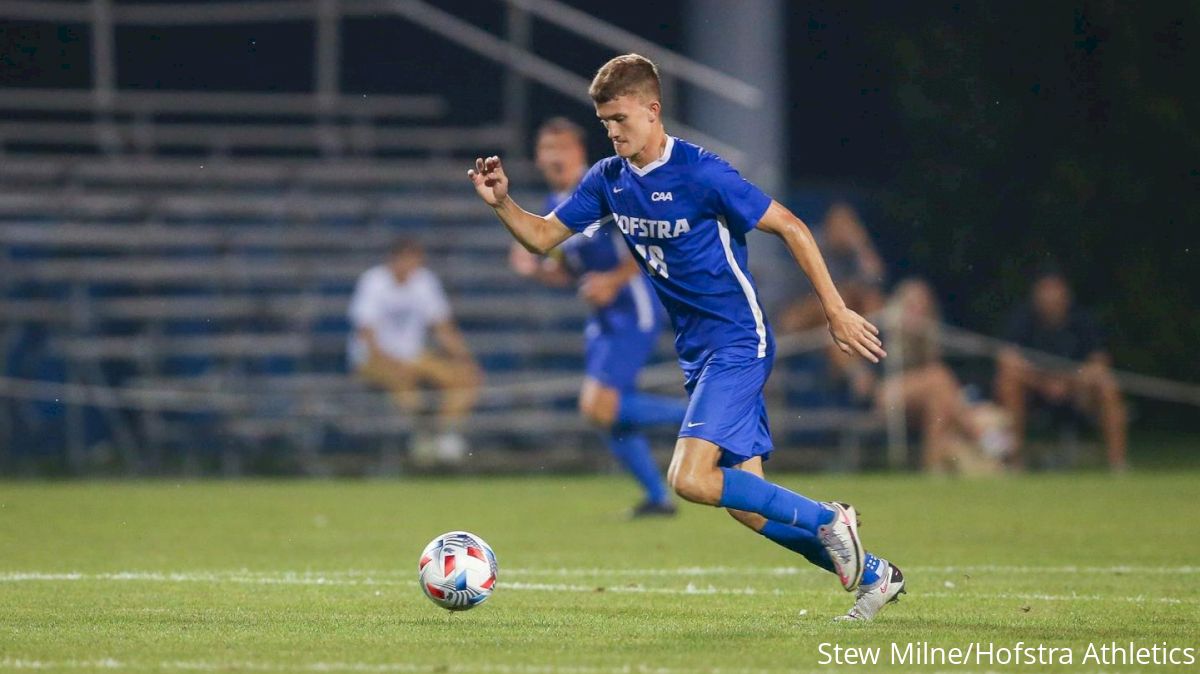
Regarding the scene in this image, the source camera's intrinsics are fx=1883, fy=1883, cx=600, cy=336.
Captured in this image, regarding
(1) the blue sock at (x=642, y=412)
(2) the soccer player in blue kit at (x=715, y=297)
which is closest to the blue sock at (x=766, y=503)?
(2) the soccer player in blue kit at (x=715, y=297)

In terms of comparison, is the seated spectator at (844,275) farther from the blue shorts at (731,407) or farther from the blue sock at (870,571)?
the blue sock at (870,571)

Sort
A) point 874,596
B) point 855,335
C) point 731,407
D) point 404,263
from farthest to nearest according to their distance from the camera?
1. point 404,263
2. point 731,407
3. point 874,596
4. point 855,335

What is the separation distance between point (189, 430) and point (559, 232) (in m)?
10.4

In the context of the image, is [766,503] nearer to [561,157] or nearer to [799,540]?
[799,540]

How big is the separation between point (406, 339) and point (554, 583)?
9.47 m

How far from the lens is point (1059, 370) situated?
727 inches

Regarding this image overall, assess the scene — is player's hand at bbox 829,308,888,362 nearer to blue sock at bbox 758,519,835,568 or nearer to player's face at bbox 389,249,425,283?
blue sock at bbox 758,519,835,568

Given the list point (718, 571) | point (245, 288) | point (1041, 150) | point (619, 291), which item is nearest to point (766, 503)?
point (718, 571)

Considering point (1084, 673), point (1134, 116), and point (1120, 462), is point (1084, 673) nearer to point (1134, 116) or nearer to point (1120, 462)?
point (1120, 462)

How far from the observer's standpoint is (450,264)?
64.0 ft

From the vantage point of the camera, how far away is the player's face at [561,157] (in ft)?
40.4

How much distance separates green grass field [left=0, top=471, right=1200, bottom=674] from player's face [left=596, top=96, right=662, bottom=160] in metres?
1.82

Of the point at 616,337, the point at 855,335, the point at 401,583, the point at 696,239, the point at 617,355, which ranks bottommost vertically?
the point at 401,583

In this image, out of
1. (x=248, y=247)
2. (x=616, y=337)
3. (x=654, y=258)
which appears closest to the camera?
(x=654, y=258)
